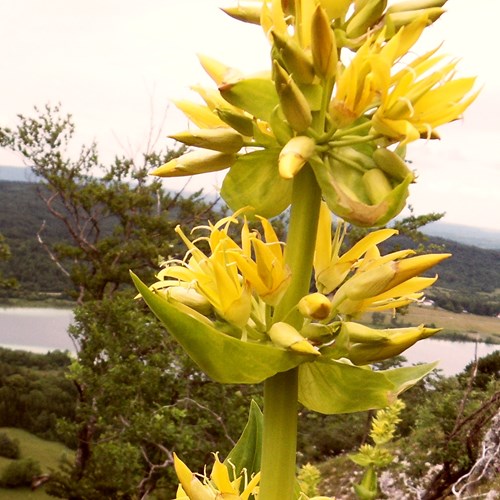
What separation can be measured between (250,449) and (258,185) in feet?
2.28

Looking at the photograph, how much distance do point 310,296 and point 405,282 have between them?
0.80ft

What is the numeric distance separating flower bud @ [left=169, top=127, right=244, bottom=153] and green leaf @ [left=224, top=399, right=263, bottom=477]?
68 centimetres

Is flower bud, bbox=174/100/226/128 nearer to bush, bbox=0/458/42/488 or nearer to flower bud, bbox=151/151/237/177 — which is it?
flower bud, bbox=151/151/237/177

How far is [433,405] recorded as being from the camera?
11.1m

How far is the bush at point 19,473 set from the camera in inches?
935

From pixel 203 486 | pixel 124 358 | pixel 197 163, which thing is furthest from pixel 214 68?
pixel 124 358

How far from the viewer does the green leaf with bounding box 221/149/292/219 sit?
1319 mm

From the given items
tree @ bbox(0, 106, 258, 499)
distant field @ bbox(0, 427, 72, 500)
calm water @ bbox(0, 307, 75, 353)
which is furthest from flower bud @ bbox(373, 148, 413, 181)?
calm water @ bbox(0, 307, 75, 353)

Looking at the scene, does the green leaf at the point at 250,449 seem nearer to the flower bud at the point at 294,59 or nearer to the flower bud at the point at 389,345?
the flower bud at the point at 389,345

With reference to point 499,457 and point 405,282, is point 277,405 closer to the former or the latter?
point 405,282

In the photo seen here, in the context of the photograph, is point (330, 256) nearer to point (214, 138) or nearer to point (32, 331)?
point (214, 138)

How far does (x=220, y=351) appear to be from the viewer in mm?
1099

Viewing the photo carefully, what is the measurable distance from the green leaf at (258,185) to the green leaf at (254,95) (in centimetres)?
10

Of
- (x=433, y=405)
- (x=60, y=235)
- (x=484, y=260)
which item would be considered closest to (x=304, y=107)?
(x=433, y=405)
